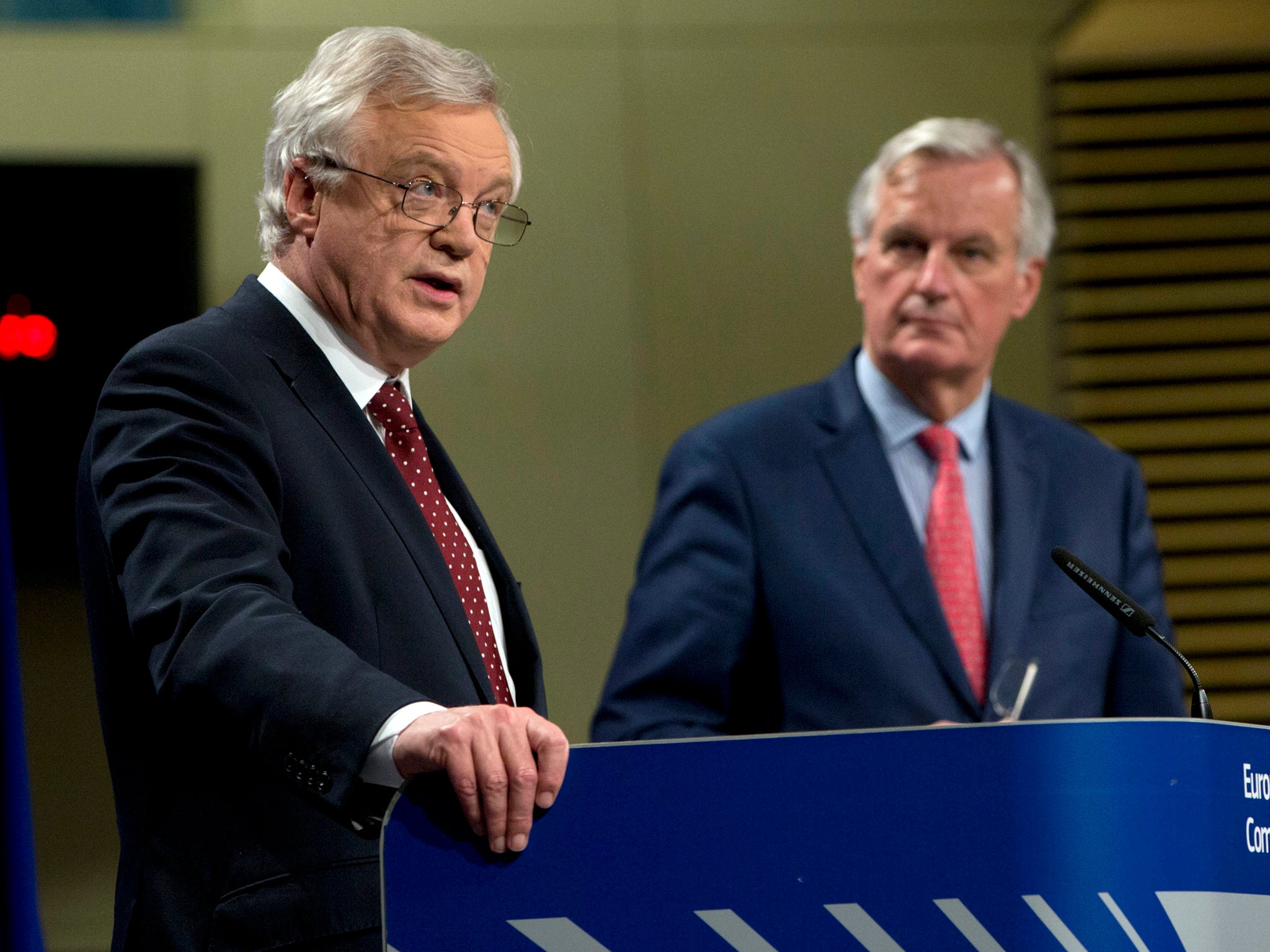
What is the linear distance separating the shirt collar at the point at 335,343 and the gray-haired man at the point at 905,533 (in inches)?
45.6

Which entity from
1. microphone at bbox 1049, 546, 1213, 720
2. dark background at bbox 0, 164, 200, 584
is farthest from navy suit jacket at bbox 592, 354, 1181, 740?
dark background at bbox 0, 164, 200, 584

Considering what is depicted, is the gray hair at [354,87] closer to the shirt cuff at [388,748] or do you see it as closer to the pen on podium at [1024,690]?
the shirt cuff at [388,748]

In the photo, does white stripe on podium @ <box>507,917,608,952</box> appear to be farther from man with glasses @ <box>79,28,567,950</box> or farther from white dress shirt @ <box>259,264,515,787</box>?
white dress shirt @ <box>259,264,515,787</box>

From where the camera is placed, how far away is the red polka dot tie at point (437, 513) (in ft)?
6.13

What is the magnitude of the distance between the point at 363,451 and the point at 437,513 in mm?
173

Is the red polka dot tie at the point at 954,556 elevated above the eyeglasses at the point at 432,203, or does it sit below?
below

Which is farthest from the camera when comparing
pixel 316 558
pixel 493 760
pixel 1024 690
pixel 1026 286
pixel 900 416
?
pixel 1026 286

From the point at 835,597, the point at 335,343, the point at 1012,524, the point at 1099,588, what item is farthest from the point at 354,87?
the point at 1012,524

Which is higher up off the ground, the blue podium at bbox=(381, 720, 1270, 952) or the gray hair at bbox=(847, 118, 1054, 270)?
the gray hair at bbox=(847, 118, 1054, 270)

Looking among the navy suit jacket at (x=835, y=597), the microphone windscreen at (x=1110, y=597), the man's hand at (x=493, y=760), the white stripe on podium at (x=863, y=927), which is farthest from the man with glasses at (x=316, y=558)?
the navy suit jacket at (x=835, y=597)

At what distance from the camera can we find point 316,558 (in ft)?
5.46

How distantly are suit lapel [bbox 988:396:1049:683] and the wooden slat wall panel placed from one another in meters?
2.04

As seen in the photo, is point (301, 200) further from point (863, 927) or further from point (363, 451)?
point (863, 927)

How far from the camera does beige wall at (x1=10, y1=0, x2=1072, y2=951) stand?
502 centimetres
